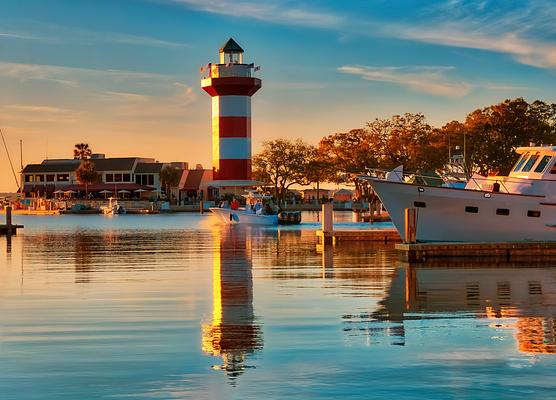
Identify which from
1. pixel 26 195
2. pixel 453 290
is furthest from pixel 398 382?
pixel 26 195

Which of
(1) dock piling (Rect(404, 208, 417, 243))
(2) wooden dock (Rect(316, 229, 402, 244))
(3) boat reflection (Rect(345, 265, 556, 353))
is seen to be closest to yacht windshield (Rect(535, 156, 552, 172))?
(1) dock piling (Rect(404, 208, 417, 243))

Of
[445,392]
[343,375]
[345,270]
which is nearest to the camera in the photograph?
[445,392]

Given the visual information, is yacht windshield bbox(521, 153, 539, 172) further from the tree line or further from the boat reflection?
the tree line

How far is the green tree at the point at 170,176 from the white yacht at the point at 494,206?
363 ft

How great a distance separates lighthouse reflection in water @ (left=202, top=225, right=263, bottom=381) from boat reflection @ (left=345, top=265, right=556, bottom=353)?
188 centimetres

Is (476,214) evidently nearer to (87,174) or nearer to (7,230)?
(7,230)

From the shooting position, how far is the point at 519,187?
36125 mm

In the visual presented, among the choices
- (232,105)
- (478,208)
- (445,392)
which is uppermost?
(232,105)

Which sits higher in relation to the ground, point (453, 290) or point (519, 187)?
point (519, 187)

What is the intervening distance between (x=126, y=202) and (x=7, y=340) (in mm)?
119117

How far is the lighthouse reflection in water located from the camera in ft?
49.5

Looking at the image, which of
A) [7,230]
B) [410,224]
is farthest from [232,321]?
[7,230]

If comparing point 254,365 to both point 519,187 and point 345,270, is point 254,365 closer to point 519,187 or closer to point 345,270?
point 345,270

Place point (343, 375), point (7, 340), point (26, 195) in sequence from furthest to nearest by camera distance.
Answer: point (26, 195), point (7, 340), point (343, 375)
